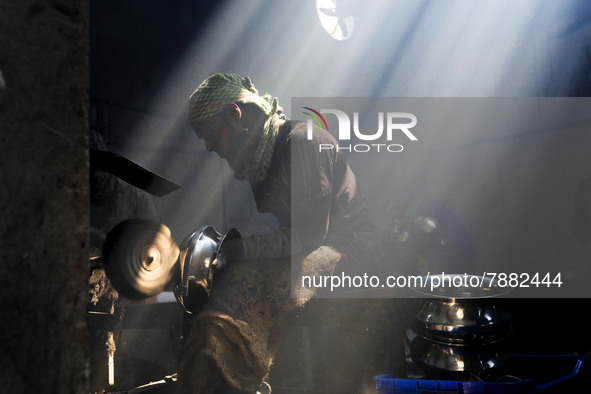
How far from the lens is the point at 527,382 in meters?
1.85

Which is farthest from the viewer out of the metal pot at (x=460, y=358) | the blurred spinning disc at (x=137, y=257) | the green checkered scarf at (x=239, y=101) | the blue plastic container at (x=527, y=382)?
the green checkered scarf at (x=239, y=101)

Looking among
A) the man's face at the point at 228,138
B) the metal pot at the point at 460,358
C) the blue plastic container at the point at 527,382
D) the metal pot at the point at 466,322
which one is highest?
the man's face at the point at 228,138

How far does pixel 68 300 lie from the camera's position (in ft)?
3.02

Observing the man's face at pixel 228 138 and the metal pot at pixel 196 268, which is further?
the man's face at pixel 228 138

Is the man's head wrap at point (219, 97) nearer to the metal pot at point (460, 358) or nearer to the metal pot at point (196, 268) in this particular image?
the metal pot at point (196, 268)

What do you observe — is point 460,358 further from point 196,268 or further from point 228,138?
point 228,138

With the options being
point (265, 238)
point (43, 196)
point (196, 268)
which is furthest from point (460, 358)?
point (43, 196)

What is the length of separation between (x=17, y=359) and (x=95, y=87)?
4.88m

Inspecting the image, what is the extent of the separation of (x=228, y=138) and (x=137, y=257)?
1.39m

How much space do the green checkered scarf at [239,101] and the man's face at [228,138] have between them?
0.13ft

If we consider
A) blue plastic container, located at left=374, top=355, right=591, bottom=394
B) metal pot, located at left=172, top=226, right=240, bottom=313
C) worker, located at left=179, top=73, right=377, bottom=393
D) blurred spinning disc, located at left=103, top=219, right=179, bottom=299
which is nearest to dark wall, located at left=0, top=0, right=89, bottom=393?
blurred spinning disc, located at left=103, top=219, right=179, bottom=299

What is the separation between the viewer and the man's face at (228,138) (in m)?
2.72

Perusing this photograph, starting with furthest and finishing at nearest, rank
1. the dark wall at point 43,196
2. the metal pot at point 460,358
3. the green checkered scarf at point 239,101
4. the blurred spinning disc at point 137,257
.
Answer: the green checkered scarf at point 239,101, the metal pot at point 460,358, the blurred spinning disc at point 137,257, the dark wall at point 43,196

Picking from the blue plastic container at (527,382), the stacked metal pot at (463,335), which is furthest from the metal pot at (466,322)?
the blue plastic container at (527,382)
